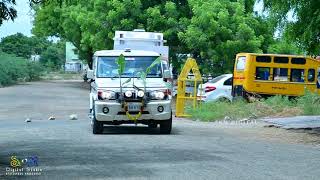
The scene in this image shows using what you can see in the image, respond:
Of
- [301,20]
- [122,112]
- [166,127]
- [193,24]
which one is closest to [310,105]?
[301,20]

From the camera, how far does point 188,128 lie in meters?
18.3

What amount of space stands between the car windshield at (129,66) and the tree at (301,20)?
347 centimetres

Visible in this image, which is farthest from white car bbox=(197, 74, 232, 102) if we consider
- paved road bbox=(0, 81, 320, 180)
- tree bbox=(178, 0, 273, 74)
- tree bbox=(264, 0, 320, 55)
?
tree bbox=(264, 0, 320, 55)

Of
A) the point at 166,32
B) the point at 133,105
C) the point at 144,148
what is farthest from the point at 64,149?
the point at 166,32

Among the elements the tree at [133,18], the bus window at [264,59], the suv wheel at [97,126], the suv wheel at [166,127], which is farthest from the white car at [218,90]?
the suv wheel at [97,126]

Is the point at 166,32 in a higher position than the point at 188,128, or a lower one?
higher

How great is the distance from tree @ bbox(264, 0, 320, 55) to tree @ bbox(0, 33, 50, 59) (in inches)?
3686

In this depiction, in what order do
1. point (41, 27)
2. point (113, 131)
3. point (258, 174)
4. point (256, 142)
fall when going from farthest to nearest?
point (41, 27) < point (113, 131) < point (256, 142) < point (258, 174)

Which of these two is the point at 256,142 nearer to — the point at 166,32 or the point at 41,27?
the point at 166,32

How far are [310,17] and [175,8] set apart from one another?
1967 cm

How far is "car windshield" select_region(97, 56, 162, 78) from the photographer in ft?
53.5

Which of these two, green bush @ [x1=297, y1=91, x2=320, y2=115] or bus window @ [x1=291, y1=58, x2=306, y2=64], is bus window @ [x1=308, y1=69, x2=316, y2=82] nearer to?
bus window @ [x1=291, y1=58, x2=306, y2=64]

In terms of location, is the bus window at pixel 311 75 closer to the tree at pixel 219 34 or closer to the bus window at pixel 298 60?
the bus window at pixel 298 60

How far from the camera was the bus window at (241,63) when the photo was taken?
2691cm
